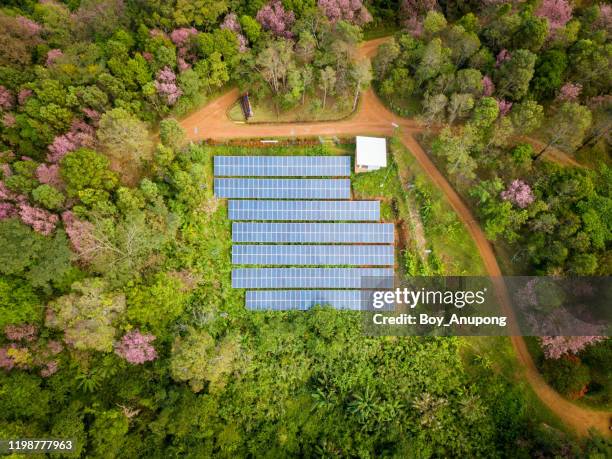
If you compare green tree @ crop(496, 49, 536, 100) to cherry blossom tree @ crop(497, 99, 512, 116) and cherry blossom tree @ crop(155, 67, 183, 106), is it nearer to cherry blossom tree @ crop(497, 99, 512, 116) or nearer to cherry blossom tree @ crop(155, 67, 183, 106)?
cherry blossom tree @ crop(497, 99, 512, 116)

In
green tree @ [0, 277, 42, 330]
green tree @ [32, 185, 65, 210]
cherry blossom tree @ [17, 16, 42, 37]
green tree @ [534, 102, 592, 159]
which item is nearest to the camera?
green tree @ [0, 277, 42, 330]

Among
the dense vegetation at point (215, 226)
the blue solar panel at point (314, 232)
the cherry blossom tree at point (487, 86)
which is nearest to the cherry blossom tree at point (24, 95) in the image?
the dense vegetation at point (215, 226)

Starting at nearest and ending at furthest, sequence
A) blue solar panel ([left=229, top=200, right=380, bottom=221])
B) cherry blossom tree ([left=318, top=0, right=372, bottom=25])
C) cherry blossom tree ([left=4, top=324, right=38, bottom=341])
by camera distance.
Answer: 1. cherry blossom tree ([left=4, top=324, right=38, bottom=341])
2. blue solar panel ([left=229, top=200, right=380, bottom=221])
3. cherry blossom tree ([left=318, top=0, right=372, bottom=25])

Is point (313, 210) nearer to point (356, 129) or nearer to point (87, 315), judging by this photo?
point (356, 129)

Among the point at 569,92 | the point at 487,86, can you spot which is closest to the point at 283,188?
the point at 487,86

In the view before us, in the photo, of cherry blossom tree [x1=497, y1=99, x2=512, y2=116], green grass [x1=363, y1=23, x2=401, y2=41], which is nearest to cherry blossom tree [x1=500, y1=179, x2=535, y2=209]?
cherry blossom tree [x1=497, y1=99, x2=512, y2=116]

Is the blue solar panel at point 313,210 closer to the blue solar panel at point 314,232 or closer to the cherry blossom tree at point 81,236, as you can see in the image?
the blue solar panel at point 314,232

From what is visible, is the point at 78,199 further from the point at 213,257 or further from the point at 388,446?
the point at 388,446
